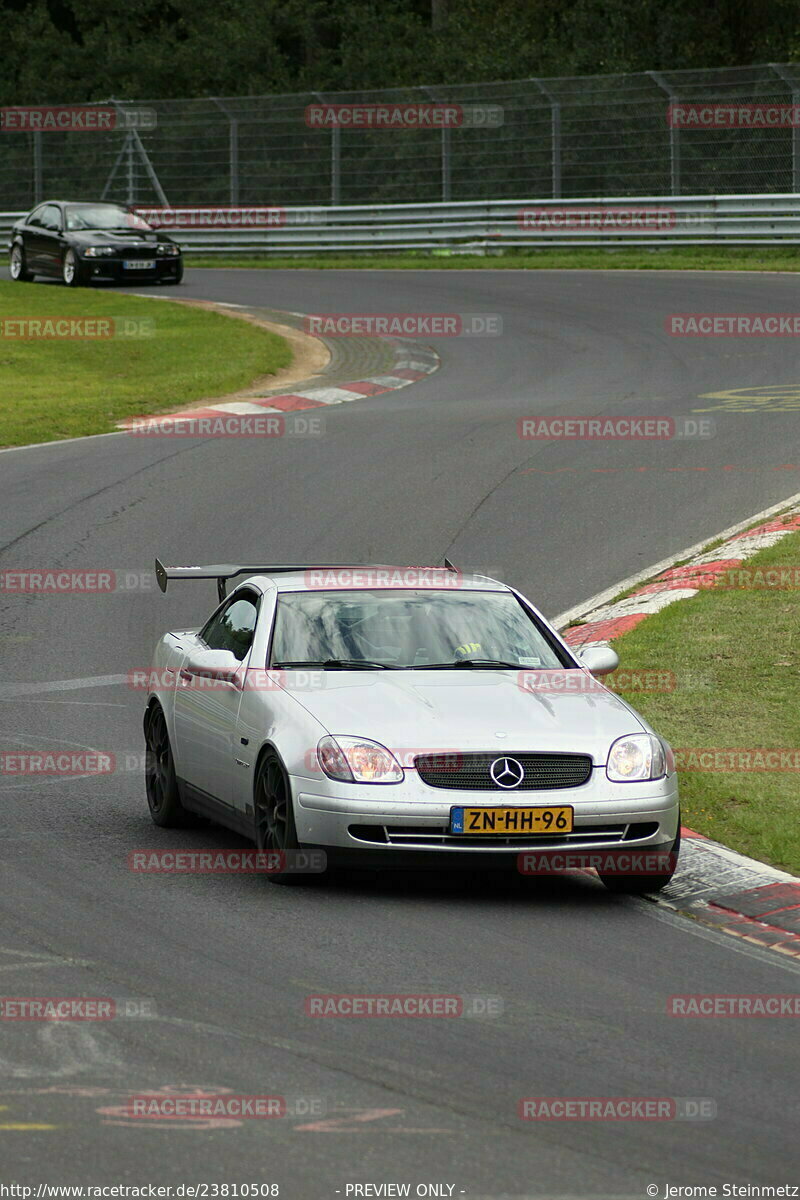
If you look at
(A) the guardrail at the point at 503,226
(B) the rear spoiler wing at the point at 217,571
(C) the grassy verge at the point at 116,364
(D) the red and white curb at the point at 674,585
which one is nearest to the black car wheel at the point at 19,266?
(C) the grassy verge at the point at 116,364

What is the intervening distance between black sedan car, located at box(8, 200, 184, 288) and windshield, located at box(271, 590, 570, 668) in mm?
27249

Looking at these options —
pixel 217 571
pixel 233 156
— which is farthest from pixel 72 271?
pixel 217 571

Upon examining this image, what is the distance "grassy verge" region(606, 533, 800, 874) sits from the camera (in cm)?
921

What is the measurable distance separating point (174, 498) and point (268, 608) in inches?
352

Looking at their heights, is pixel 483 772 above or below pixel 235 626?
below

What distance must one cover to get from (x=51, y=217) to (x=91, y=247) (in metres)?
1.77

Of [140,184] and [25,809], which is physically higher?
[140,184]

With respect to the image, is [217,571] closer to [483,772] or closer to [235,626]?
[235,626]

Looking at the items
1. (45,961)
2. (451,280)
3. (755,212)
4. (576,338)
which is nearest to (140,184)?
(451,280)

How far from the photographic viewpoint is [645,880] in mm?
8258

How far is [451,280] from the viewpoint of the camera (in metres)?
35.0

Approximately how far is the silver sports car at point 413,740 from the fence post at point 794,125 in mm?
27544

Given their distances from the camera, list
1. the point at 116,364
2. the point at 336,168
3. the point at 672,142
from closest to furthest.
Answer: the point at 116,364 → the point at 672,142 → the point at 336,168

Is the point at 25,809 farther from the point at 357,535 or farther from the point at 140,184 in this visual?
the point at 140,184
